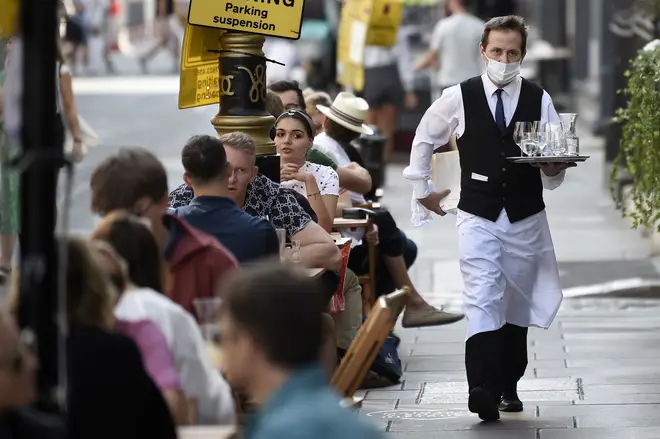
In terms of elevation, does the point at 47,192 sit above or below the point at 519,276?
above

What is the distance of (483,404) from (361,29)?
9.85m

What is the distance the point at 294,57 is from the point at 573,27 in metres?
5.56

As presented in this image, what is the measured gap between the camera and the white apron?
7.34 meters

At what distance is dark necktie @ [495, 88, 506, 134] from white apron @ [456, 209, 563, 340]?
1.33 ft

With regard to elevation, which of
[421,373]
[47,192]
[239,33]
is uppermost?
[239,33]

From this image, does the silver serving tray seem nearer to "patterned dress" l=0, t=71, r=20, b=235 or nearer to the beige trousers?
the beige trousers

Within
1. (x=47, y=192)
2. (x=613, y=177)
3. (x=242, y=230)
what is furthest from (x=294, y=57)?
(x=47, y=192)

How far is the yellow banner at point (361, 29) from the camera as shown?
16.5 m

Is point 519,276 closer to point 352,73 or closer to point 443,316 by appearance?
point 443,316

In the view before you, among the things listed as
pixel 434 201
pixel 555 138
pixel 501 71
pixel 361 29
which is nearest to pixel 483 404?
pixel 434 201

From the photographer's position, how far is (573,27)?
27.2 m

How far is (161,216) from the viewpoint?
491 cm

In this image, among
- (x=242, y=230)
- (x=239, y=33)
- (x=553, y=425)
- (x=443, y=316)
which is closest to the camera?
(x=242, y=230)

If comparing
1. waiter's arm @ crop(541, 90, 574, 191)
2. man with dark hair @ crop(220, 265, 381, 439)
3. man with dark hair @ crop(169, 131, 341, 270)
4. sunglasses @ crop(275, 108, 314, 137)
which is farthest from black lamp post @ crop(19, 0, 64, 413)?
sunglasses @ crop(275, 108, 314, 137)
